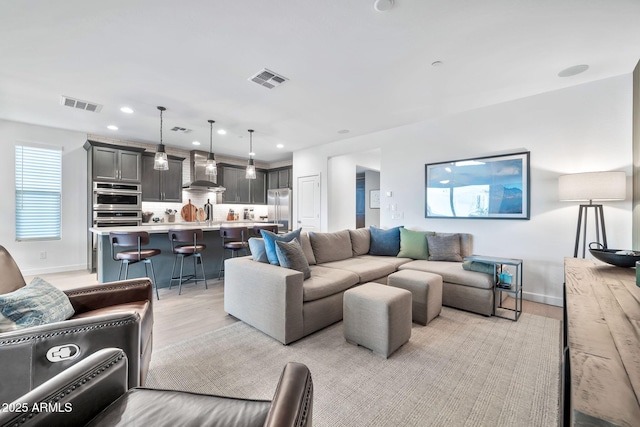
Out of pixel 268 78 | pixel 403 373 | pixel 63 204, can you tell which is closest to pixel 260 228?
pixel 268 78

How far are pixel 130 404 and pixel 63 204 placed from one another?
591 centimetres

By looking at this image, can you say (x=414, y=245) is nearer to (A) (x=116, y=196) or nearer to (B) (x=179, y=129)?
(B) (x=179, y=129)

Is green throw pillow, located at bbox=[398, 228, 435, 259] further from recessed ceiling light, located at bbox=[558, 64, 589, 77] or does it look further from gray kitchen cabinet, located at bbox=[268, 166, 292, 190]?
gray kitchen cabinet, located at bbox=[268, 166, 292, 190]

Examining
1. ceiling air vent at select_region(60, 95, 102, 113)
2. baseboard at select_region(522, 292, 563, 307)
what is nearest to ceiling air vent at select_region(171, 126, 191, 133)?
ceiling air vent at select_region(60, 95, 102, 113)

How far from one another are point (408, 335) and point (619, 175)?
269 cm

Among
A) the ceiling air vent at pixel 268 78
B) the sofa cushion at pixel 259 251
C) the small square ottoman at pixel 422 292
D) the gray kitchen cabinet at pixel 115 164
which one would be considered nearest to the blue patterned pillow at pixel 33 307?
the sofa cushion at pixel 259 251

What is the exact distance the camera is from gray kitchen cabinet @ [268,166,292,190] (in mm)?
7301

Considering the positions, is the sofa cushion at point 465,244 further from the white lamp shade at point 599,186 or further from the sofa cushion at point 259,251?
the sofa cushion at point 259,251

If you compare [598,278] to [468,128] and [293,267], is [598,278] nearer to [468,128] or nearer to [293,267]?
[293,267]

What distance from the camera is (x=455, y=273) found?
3.04 meters

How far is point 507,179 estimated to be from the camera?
3551 mm

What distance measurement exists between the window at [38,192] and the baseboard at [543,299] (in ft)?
25.9

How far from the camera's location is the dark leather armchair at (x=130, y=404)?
0.73 metres

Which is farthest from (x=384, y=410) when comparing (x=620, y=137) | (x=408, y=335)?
(x=620, y=137)
